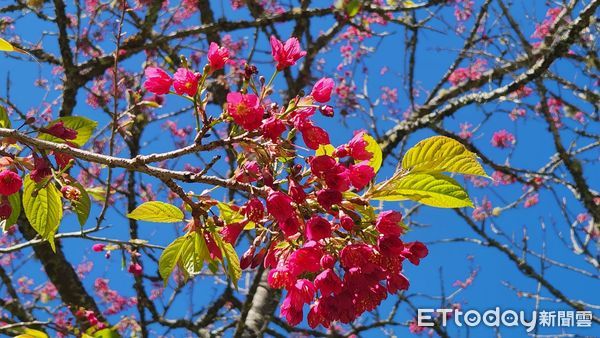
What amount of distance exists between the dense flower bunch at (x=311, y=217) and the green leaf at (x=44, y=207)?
38cm

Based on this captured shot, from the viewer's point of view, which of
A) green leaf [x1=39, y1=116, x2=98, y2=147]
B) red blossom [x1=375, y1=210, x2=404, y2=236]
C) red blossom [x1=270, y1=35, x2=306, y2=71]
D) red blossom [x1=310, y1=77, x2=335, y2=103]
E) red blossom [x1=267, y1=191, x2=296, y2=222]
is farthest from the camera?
green leaf [x1=39, y1=116, x2=98, y2=147]

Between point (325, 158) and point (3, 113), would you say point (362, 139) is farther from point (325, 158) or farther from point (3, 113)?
point (3, 113)

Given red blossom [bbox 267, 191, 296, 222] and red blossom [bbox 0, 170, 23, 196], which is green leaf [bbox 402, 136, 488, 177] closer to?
red blossom [bbox 267, 191, 296, 222]

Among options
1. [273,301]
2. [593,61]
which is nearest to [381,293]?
[273,301]

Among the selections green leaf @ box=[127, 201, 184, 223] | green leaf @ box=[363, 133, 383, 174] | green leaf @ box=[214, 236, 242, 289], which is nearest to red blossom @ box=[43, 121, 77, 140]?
green leaf @ box=[127, 201, 184, 223]

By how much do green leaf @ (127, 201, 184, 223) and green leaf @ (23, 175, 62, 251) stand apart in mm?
187

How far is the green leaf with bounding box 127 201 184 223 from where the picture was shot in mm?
1464

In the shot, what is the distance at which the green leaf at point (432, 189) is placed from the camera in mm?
1273

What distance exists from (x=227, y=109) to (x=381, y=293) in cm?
51

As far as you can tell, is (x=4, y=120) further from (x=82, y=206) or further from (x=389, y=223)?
(x=389, y=223)

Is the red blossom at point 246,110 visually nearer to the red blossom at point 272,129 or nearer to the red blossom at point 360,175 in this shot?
the red blossom at point 272,129

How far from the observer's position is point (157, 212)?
148 centimetres

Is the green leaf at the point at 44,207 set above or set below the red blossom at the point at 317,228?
above

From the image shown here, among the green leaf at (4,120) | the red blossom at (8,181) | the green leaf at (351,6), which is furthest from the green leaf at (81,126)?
the green leaf at (351,6)
